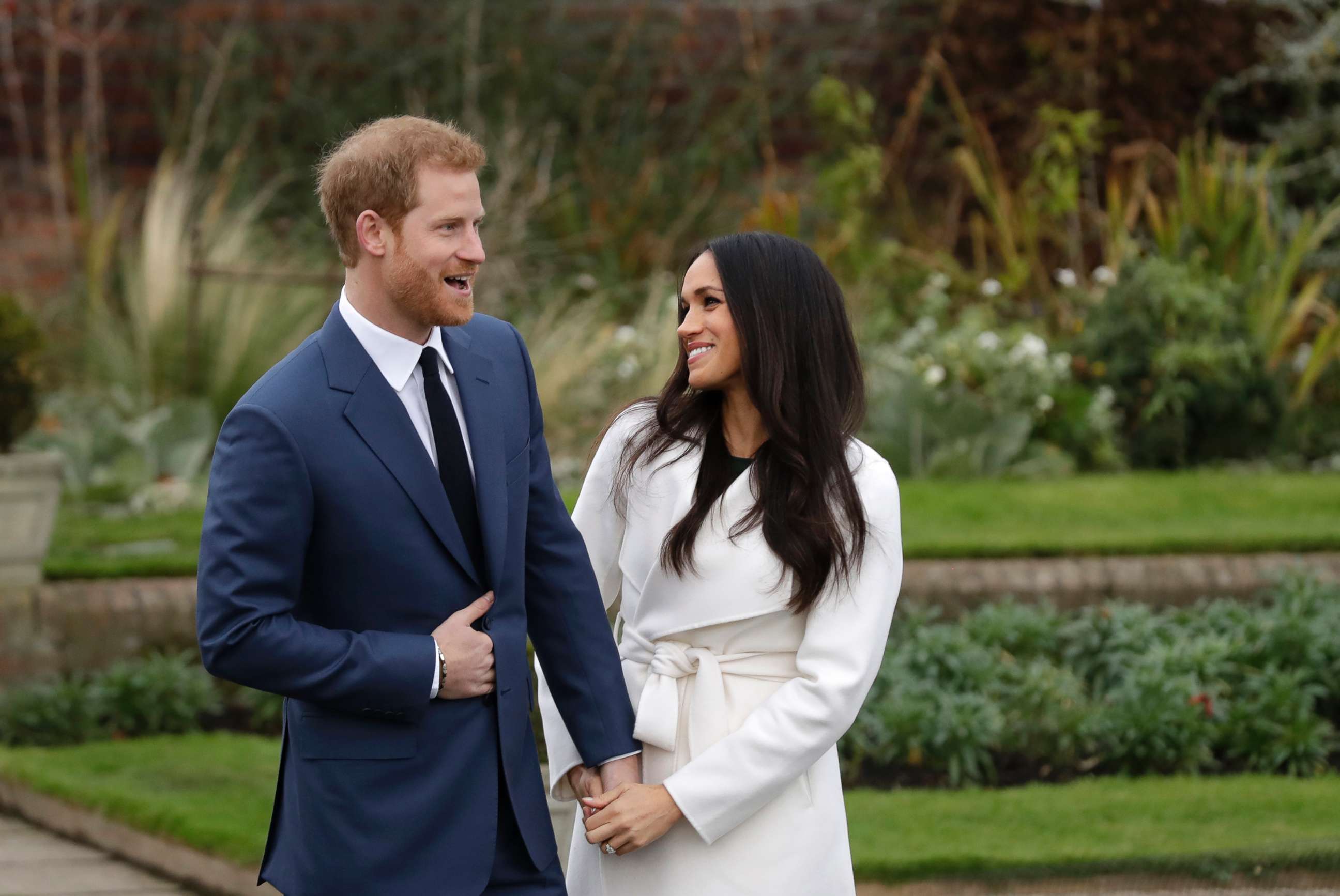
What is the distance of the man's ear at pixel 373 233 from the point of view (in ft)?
7.45

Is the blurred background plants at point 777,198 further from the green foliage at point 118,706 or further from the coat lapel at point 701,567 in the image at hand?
the coat lapel at point 701,567

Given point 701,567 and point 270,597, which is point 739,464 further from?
point 270,597

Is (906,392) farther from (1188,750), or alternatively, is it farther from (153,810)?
(153,810)

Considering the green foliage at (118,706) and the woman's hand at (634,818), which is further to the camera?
the green foliage at (118,706)

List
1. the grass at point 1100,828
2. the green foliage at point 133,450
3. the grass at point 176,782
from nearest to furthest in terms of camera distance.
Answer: the grass at point 1100,828 < the grass at point 176,782 < the green foliage at point 133,450

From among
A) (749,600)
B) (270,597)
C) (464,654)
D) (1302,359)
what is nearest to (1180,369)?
(1302,359)

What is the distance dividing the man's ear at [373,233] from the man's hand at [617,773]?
87cm

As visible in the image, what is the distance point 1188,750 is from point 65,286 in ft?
23.6

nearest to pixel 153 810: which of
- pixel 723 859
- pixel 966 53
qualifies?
pixel 723 859

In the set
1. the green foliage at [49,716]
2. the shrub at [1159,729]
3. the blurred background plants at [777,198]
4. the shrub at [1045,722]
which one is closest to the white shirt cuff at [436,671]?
the shrub at [1045,722]

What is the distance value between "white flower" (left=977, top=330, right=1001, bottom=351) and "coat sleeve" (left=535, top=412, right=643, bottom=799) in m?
5.43

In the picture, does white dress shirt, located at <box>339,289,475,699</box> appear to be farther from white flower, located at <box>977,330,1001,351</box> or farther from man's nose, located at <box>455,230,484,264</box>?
white flower, located at <box>977,330,1001,351</box>

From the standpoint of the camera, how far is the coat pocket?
Result: 226 centimetres

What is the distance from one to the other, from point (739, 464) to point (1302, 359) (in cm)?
692
